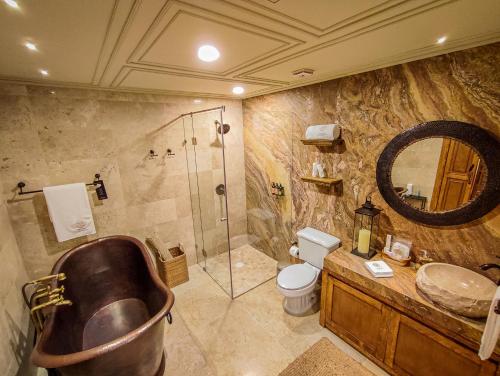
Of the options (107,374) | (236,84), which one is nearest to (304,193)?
(236,84)

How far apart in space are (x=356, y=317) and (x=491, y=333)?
939mm

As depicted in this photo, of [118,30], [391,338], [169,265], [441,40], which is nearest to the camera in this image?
[118,30]

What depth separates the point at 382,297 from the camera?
1.81 metres

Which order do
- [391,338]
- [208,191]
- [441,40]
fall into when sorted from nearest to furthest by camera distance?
1. [441,40]
2. [391,338]
3. [208,191]

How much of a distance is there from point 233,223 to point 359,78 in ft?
8.85

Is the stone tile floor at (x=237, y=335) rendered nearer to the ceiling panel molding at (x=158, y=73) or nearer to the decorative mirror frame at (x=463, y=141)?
the decorative mirror frame at (x=463, y=141)

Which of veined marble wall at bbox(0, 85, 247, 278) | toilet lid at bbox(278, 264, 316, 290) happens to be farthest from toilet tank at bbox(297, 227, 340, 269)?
veined marble wall at bbox(0, 85, 247, 278)

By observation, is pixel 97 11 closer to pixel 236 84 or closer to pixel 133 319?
pixel 236 84

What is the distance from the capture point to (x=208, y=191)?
11.0ft

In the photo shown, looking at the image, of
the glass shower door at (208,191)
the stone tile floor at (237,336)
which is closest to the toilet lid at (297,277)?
the stone tile floor at (237,336)

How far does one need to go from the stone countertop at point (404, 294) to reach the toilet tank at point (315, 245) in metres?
0.15

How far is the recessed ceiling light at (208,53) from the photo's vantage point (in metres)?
1.40

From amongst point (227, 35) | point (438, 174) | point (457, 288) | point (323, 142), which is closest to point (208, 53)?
point (227, 35)

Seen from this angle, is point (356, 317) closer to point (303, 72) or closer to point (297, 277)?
point (297, 277)
